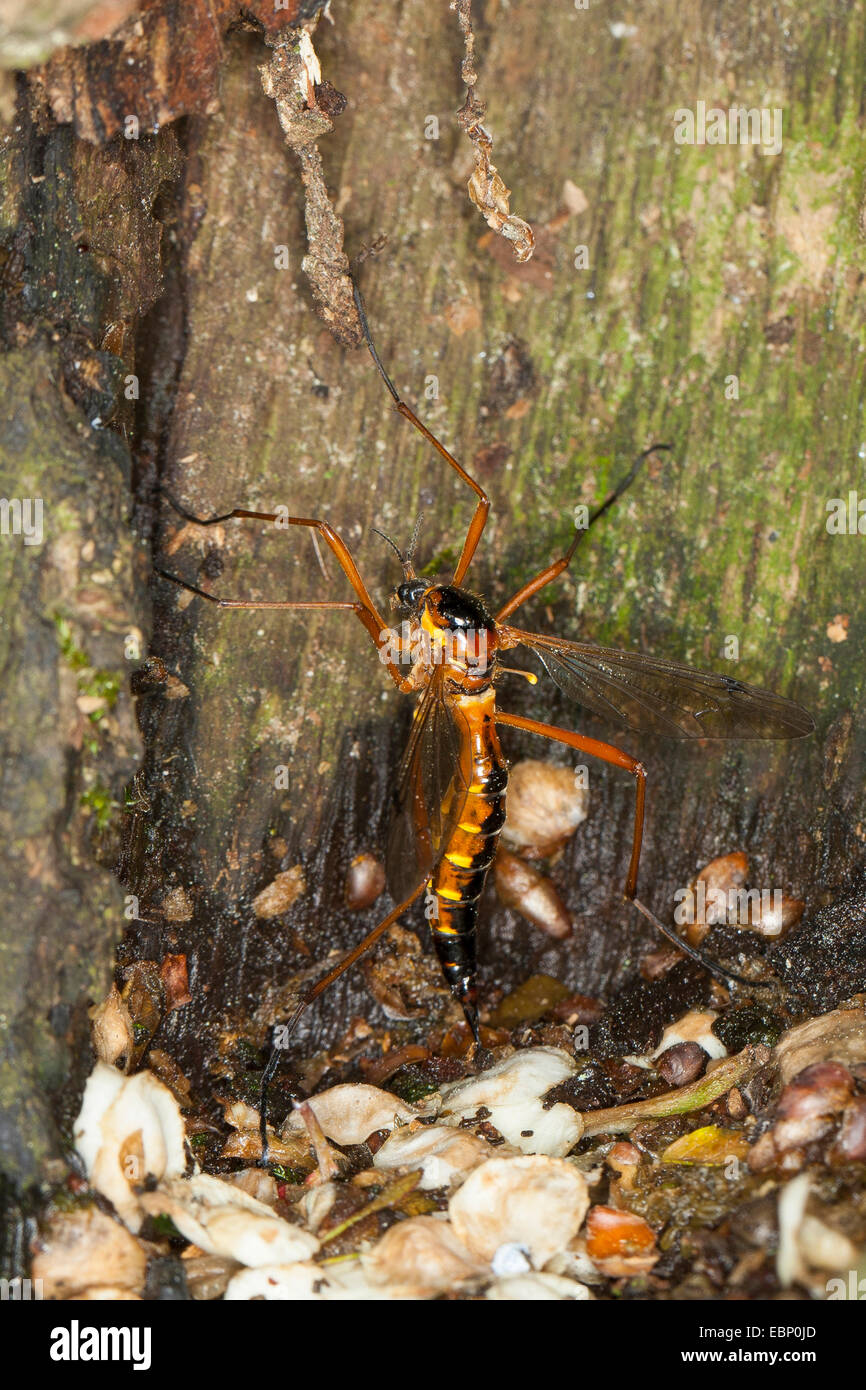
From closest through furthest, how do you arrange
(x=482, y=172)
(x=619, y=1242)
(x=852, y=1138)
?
(x=852, y=1138) → (x=619, y=1242) → (x=482, y=172)

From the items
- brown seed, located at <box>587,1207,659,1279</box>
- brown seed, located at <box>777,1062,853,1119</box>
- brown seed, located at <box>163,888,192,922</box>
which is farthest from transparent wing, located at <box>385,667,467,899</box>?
brown seed, located at <box>777,1062,853,1119</box>

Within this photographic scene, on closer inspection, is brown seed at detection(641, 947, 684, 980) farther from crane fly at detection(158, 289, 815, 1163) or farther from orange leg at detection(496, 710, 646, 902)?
orange leg at detection(496, 710, 646, 902)

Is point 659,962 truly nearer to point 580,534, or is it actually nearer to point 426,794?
point 426,794

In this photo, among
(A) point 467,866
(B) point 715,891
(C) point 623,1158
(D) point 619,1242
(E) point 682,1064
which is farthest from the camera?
(B) point 715,891

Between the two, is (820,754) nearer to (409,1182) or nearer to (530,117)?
(409,1182)

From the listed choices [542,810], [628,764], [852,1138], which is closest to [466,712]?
[542,810]

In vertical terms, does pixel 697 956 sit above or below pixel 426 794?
below
